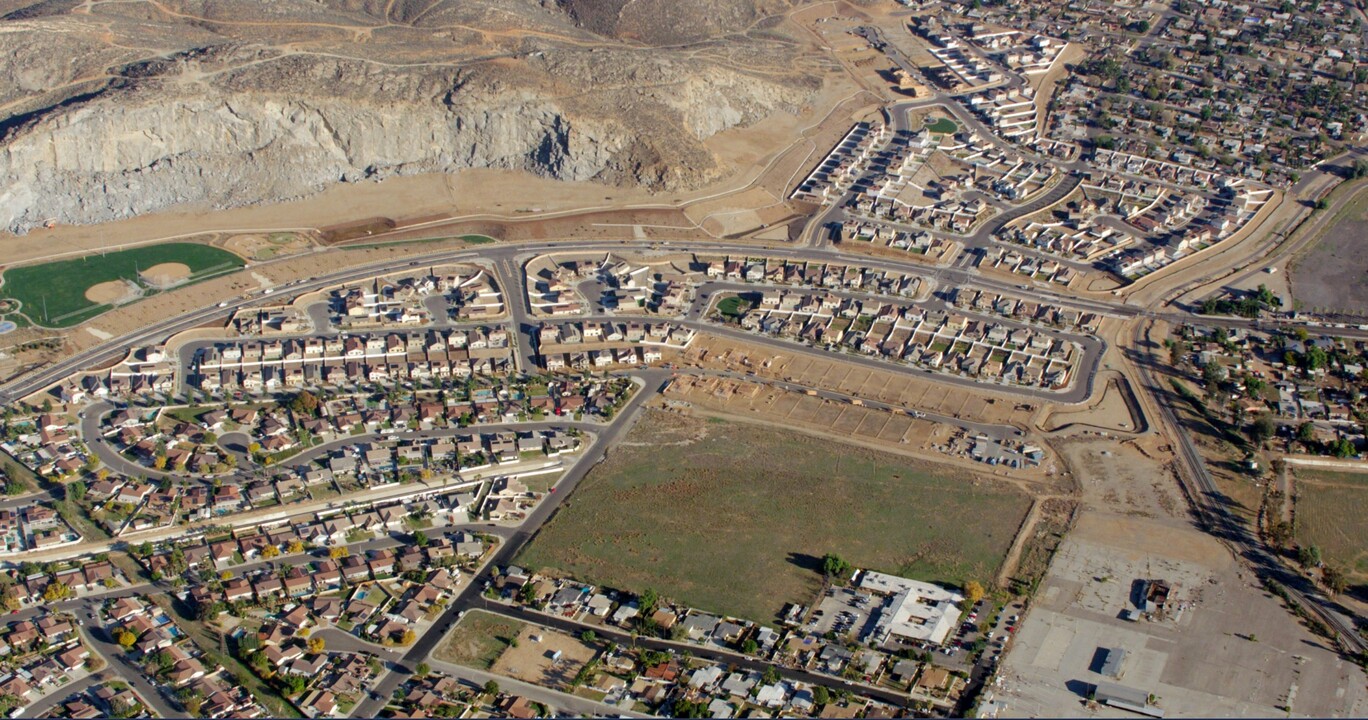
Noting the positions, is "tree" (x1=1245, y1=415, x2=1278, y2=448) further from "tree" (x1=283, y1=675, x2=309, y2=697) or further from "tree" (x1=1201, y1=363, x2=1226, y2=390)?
"tree" (x1=283, y1=675, x2=309, y2=697)

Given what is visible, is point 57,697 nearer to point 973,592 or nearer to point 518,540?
point 518,540

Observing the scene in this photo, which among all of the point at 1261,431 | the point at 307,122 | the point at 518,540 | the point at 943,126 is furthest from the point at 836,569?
the point at 943,126

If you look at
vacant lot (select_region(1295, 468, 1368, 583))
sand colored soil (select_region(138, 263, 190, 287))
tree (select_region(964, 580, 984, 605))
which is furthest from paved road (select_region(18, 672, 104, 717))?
vacant lot (select_region(1295, 468, 1368, 583))

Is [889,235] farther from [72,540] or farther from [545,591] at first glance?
[72,540]

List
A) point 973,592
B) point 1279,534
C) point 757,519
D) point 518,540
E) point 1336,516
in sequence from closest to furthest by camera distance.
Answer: point 973,592 → point 518,540 → point 1279,534 → point 757,519 → point 1336,516

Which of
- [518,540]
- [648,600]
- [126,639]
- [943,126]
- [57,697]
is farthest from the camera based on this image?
[943,126]
